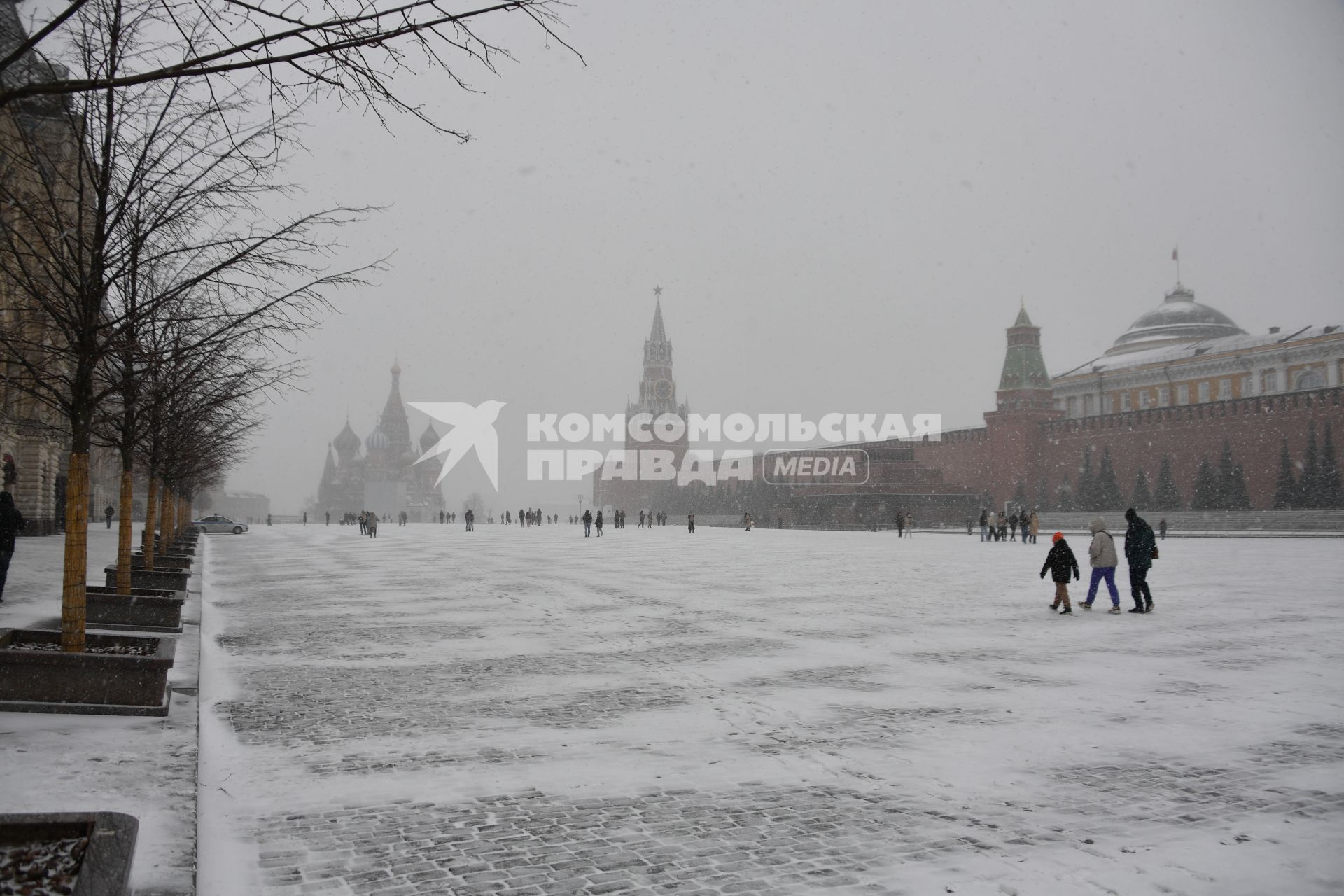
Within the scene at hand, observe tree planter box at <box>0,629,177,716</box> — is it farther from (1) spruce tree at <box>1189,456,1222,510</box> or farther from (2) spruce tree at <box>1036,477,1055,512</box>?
(2) spruce tree at <box>1036,477,1055,512</box>

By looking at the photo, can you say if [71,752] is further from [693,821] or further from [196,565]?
[196,565]

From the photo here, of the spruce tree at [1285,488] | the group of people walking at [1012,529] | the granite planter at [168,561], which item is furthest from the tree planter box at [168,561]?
the spruce tree at [1285,488]

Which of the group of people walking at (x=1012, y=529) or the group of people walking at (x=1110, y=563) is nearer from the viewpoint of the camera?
the group of people walking at (x=1110, y=563)

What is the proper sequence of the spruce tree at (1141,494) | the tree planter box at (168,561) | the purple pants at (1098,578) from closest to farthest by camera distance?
the purple pants at (1098,578), the tree planter box at (168,561), the spruce tree at (1141,494)

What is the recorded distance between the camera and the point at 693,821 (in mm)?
4277

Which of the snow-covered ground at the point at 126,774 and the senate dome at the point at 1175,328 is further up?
the senate dome at the point at 1175,328

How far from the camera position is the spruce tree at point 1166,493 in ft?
168

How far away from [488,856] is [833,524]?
2271 inches

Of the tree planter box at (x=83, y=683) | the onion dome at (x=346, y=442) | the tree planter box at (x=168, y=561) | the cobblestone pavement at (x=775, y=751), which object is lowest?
the cobblestone pavement at (x=775, y=751)

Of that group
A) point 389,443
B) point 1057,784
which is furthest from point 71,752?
point 389,443

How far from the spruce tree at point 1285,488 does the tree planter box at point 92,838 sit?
50.7 m

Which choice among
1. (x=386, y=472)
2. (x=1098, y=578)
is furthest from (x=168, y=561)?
(x=386, y=472)

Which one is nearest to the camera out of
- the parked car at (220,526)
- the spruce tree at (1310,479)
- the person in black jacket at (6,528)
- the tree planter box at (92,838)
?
the tree planter box at (92,838)

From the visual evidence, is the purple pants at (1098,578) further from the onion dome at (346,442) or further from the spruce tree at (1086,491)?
the onion dome at (346,442)
